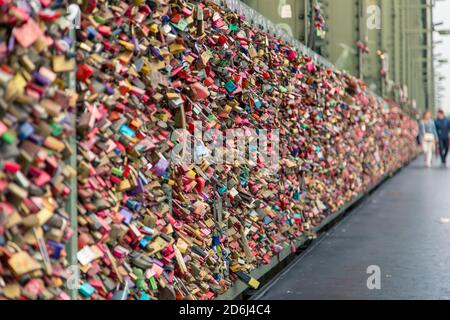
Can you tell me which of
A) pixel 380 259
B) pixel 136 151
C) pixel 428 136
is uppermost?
pixel 136 151

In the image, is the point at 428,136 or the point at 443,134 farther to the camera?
the point at 443,134

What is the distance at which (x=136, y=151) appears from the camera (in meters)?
3.45

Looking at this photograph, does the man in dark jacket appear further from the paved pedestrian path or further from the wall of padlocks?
the wall of padlocks

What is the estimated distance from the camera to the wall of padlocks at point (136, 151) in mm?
2533

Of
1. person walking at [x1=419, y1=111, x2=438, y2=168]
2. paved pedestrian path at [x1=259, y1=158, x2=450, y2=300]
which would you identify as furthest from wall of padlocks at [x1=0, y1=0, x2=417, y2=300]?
person walking at [x1=419, y1=111, x2=438, y2=168]

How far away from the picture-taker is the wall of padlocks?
2533 mm

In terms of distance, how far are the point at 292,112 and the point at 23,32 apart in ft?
17.0

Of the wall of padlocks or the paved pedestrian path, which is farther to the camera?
the paved pedestrian path

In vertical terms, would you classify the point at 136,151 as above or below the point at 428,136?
above

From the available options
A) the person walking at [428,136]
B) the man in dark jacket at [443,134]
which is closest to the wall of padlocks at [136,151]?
the person walking at [428,136]

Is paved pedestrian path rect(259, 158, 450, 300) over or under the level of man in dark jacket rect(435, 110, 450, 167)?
under

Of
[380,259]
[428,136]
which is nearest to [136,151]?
[380,259]

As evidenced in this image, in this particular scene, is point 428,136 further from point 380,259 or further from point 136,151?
point 136,151
